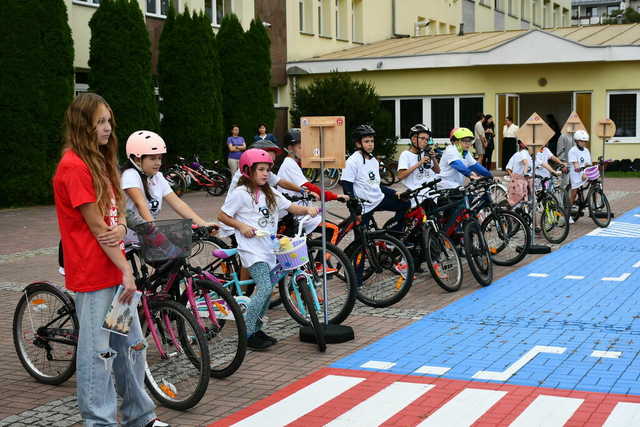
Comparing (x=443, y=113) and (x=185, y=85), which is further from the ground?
(x=185, y=85)

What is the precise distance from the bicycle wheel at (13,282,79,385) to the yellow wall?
2914 cm

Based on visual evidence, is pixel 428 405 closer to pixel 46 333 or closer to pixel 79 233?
pixel 79 233

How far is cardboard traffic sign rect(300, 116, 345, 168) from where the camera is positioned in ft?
27.7

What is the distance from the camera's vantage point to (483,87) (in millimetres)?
35312

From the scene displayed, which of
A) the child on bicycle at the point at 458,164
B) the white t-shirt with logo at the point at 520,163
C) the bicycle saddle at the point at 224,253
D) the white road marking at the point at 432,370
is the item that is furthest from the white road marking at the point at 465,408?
the white t-shirt with logo at the point at 520,163

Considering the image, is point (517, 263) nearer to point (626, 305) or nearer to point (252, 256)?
point (626, 305)

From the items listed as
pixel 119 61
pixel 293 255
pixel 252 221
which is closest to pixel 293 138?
pixel 252 221

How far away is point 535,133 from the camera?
15.0 meters

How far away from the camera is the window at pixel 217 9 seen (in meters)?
32.3

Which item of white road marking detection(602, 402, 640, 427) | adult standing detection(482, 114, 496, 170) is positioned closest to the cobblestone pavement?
white road marking detection(602, 402, 640, 427)

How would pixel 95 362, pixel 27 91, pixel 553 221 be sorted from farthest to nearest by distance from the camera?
pixel 27 91, pixel 553 221, pixel 95 362

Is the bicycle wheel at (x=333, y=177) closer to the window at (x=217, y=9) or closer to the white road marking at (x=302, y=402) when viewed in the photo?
the window at (x=217, y=9)

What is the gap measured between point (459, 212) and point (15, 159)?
13936mm

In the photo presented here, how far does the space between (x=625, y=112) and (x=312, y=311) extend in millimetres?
28382
